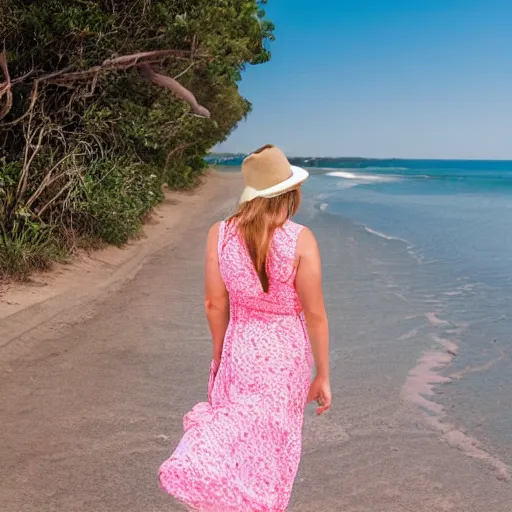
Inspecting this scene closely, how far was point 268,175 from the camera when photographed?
275cm

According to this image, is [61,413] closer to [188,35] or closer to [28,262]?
[28,262]

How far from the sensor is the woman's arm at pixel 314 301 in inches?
108

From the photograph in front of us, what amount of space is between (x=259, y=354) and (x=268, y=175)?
72 cm

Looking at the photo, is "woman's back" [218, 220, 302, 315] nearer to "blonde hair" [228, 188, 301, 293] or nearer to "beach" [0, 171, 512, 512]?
"blonde hair" [228, 188, 301, 293]

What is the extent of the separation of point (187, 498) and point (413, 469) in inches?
83.9

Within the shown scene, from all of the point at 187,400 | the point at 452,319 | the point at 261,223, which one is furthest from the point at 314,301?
the point at 452,319

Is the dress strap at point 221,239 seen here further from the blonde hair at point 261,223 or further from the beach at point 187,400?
the beach at point 187,400

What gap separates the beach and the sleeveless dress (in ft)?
4.15

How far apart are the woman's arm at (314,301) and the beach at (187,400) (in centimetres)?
122

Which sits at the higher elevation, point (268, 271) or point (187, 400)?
point (268, 271)

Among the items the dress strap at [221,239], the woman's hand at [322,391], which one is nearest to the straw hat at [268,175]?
the dress strap at [221,239]

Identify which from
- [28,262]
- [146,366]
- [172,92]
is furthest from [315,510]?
[172,92]

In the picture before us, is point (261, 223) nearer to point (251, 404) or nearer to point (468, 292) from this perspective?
point (251, 404)

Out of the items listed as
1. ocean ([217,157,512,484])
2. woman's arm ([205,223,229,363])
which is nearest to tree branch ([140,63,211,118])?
ocean ([217,157,512,484])
